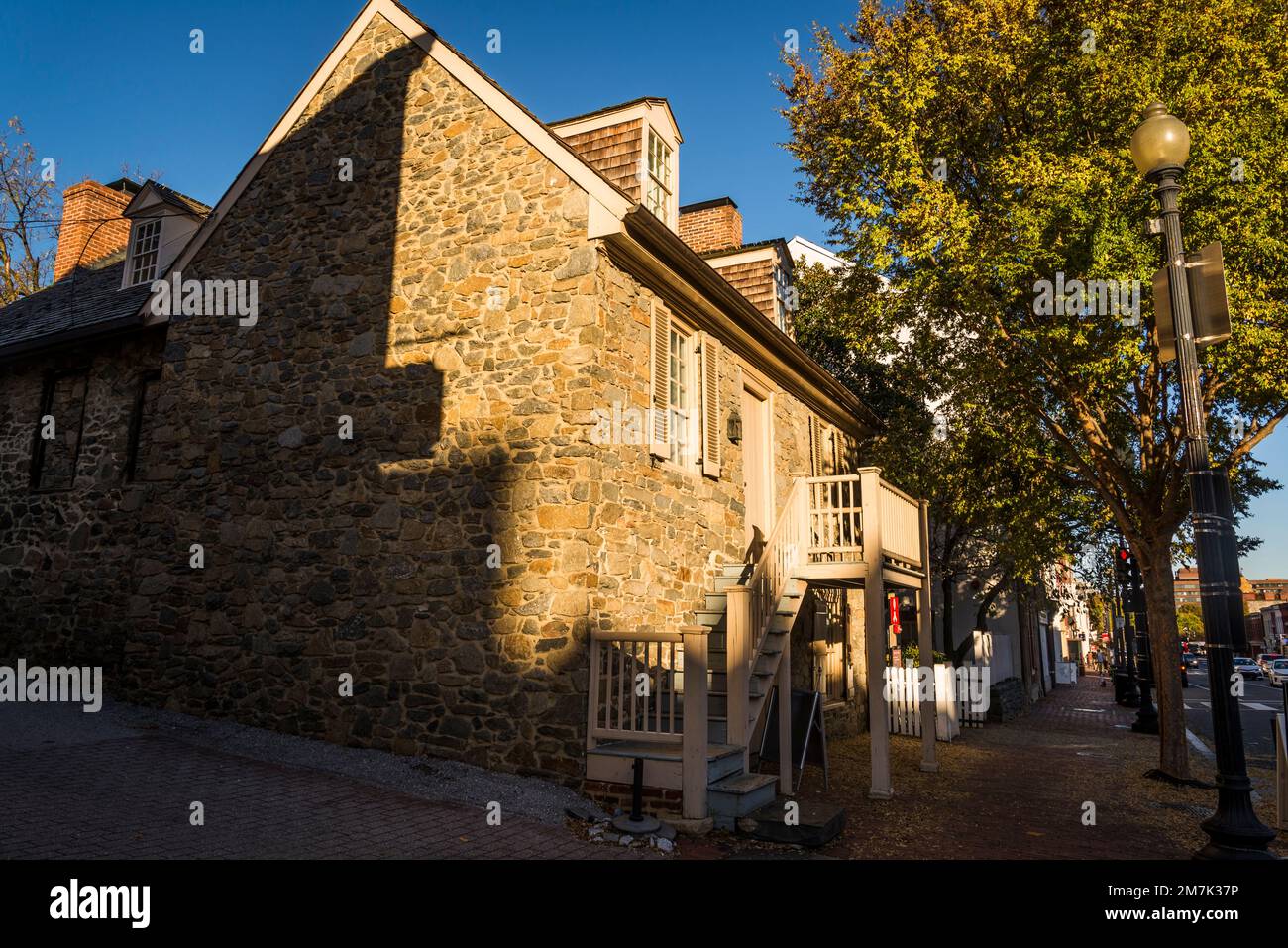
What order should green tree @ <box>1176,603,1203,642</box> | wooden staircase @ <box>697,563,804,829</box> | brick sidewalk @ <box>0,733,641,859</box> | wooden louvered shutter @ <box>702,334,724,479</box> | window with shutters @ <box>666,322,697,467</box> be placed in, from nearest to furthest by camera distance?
brick sidewalk @ <box>0,733,641,859</box> < wooden staircase @ <box>697,563,804,829</box> < window with shutters @ <box>666,322,697,467</box> < wooden louvered shutter @ <box>702,334,724,479</box> < green tree @ <box>1176,603,1203,642</box>

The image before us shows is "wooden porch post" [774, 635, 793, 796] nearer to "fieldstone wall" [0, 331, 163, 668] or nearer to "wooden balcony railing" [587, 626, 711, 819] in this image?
"wooden balcony railing" [587, 626, 711, 819]

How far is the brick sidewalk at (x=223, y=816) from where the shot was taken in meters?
5.44

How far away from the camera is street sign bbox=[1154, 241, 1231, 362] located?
631 cm

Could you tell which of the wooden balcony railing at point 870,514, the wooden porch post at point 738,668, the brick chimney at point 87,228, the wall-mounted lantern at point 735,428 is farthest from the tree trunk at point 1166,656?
the brick chimney at point 87,228

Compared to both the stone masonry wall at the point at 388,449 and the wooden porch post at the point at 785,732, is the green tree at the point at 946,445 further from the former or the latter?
the stone masonry wall at the point at 388,449

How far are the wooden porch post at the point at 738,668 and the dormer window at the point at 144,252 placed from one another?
11.8m

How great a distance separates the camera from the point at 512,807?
699cm

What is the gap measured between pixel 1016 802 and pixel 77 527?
43.9ft

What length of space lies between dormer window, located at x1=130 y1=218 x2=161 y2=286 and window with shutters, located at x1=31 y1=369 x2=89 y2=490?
207 cm

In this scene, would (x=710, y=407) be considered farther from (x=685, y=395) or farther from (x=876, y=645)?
(x=876, y=645)

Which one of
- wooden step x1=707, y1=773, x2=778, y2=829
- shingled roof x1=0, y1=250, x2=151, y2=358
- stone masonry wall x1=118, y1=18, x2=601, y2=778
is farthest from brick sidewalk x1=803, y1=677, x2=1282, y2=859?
shingled roof x1=0, y1=250, x2=151, y2=358
